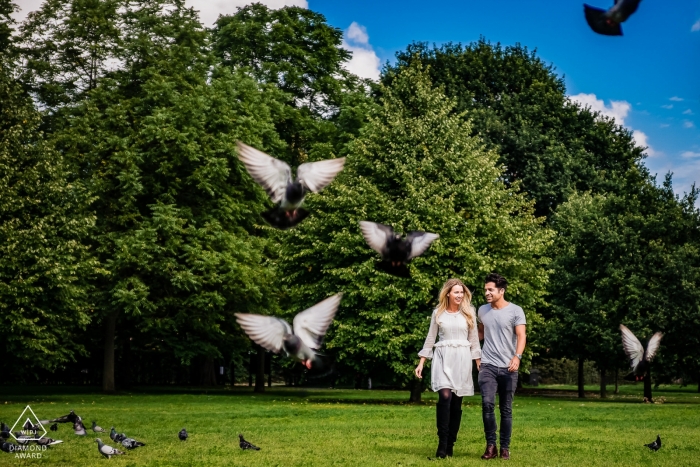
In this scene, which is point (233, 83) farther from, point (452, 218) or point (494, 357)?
point (494, 357)

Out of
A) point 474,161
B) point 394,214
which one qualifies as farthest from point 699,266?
point 394,214

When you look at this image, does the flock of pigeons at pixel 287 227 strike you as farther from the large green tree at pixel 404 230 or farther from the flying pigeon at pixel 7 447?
the large green tree at pixel 404 230

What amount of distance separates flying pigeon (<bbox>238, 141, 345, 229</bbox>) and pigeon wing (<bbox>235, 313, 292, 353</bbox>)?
1.09m

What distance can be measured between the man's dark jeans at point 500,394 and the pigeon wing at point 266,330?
10.4 feet

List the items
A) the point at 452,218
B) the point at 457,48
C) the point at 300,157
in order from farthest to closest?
1. the point at 457,48
2. the point at 300,157
3. the point at 452,218

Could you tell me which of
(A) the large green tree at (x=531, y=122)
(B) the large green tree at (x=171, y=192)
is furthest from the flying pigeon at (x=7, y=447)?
(A) the large green tree at (x=531, y=122)

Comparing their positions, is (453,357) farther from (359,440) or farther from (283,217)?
(283,217)

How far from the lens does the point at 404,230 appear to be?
29906 mm

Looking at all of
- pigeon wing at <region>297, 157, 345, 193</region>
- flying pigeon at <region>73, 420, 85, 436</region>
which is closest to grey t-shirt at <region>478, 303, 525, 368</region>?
pigeon wing at <region>297, 157, 345, 193</region>

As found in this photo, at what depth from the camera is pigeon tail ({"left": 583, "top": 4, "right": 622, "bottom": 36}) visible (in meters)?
4.55

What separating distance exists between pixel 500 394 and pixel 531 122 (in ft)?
126

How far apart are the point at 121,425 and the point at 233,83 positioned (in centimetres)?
2406

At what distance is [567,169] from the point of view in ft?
152

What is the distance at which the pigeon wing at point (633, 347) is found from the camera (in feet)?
57.8
